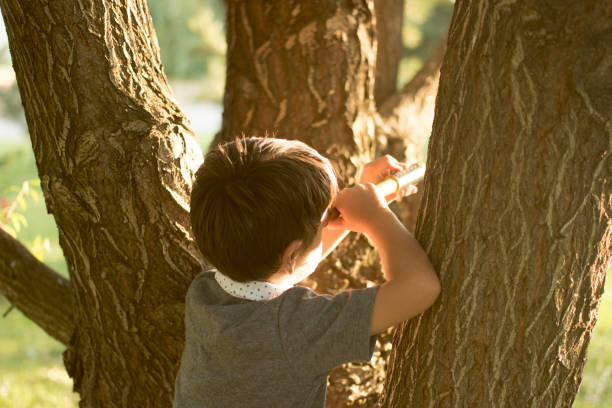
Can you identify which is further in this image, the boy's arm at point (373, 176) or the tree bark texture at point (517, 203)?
the boy's arm at point (373, 176)

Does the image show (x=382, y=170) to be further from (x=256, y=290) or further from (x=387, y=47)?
(x=387, y=47)

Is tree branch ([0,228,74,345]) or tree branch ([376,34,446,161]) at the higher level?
tree branch ([376,34,446,161])

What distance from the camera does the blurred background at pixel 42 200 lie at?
4.96 m

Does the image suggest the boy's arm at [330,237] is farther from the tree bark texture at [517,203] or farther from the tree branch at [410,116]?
the tree branch at [410,116]

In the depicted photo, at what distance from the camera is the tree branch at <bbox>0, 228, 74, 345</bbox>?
2.29 m

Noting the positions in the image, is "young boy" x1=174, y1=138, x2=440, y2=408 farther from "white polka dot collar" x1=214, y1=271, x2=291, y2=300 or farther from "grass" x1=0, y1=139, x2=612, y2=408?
"grass" x1=0, y1=139, x2=612, y2=408

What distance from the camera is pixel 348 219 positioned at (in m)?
1.64

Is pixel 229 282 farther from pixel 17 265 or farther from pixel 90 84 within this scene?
pixel 17 265

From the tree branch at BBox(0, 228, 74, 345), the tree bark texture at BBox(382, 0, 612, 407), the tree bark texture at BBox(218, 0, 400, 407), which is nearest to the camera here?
the tree bark texture at BBox(382, 0, 612, 407)

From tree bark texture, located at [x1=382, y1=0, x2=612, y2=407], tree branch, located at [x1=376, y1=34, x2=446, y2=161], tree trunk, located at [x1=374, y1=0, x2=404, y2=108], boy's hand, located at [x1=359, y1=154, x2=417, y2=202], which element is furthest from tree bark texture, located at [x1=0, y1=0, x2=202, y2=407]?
tree trunk, located at [x1=374, y1=0, x2=404, y2=108]

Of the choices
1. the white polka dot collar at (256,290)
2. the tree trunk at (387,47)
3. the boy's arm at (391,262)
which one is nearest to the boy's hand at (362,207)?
the boy's arm at (391,262)

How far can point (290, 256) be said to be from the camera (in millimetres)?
1570

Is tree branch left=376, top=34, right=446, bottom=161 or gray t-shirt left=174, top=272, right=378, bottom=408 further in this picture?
tree branch left=376, top=34, right=446, bottom=161

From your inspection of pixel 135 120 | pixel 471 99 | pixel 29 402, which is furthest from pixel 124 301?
pixel 29 402
